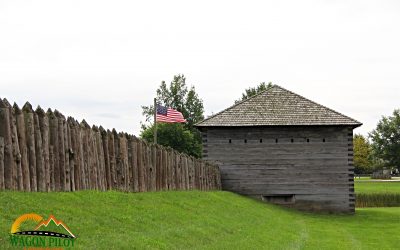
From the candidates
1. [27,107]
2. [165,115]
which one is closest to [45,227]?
[27,107]

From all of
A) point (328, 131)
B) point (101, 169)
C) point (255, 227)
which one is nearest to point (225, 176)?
point (328, 131)

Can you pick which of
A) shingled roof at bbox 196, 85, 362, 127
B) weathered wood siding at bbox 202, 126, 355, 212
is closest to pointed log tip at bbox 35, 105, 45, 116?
shingled roof at bbox 196, 85, 362, 127

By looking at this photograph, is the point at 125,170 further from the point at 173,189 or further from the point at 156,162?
the point at 173,189

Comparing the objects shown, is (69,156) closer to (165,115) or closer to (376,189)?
(165,115)

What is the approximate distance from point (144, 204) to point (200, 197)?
6.06 m

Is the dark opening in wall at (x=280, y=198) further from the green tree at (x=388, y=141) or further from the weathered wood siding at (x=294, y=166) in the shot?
the green tree at (x=388, y=141)

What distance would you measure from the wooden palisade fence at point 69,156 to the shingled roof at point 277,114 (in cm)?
1082

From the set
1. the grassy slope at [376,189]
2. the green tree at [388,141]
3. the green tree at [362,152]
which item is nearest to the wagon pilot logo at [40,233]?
the grassy slope at [376,189]

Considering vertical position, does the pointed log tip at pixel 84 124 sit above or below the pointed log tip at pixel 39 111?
below

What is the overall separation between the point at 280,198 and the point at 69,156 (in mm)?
18903

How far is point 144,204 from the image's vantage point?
1511 centimetres

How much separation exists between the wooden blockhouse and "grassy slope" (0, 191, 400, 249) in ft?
26.3

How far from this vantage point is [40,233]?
866 centimetres

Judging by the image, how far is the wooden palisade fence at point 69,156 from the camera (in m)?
11.6
